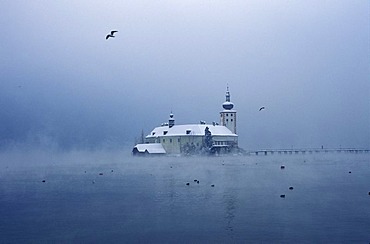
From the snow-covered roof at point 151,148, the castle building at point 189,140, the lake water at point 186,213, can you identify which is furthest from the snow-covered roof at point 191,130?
the lake water at point 186,213

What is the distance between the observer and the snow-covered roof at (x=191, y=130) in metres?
112

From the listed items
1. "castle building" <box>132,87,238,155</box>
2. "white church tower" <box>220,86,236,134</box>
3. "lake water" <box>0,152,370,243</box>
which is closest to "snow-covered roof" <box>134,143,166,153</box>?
"castle building" <box>132,87,238,155</box>

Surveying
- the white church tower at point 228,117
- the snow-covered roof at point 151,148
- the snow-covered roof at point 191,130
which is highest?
the white church tower at point 228,117

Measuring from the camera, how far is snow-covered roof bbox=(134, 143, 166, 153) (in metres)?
111

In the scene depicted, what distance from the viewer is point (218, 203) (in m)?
27.7

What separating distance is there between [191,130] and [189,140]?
2.12 m

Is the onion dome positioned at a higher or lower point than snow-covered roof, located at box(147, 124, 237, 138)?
higher

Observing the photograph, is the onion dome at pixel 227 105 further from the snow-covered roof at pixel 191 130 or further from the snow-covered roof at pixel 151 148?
the snow-covered roof at pixel 151 148

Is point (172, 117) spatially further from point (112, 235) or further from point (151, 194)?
point (112, 235)

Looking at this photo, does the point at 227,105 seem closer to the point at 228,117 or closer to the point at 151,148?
the point at 228,117

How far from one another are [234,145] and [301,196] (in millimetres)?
85103

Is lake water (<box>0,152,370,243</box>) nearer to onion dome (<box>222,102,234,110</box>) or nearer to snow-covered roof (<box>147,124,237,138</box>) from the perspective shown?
snow-covered roof (<box>147,124,237,138</box>)

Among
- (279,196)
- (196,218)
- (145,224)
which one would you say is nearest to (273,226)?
(196,218)

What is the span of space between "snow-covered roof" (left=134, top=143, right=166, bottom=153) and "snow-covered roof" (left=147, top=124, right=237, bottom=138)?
9.48 feet
